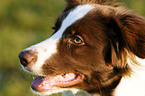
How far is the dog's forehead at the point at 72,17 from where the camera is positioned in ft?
11.0

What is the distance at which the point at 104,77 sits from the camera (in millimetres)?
3322

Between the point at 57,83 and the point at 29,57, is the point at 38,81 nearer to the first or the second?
the point at 57,83

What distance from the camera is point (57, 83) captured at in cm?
333

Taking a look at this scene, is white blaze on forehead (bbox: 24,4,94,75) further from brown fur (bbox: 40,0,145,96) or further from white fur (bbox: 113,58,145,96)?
white fur (bbox: 113,58,145,96)

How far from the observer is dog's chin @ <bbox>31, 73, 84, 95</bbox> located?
3.32 m

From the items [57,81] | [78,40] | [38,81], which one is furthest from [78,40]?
[38,81]

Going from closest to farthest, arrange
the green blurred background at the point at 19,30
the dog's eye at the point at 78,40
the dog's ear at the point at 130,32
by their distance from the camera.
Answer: the dog's ear at the point at 130,32, the dog's eye at the point at 78,40, the green blurred background at the point at 19,30

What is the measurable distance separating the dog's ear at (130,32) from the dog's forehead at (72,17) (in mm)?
375

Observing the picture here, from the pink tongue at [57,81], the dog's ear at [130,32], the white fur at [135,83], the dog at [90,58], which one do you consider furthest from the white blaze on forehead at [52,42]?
the white fur at [135,83]

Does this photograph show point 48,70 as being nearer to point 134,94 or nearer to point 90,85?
point 90,85

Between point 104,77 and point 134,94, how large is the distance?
43 cm

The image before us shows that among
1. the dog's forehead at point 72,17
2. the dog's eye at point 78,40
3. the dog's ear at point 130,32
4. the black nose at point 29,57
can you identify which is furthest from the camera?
the dog's forehead at point 72,17

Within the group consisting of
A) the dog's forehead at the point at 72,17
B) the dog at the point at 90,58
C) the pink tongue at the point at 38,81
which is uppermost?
the dog's forehead at the point at 72,17

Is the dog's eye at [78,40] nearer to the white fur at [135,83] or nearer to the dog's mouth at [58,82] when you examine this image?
the dog's mouth at [58,82]
